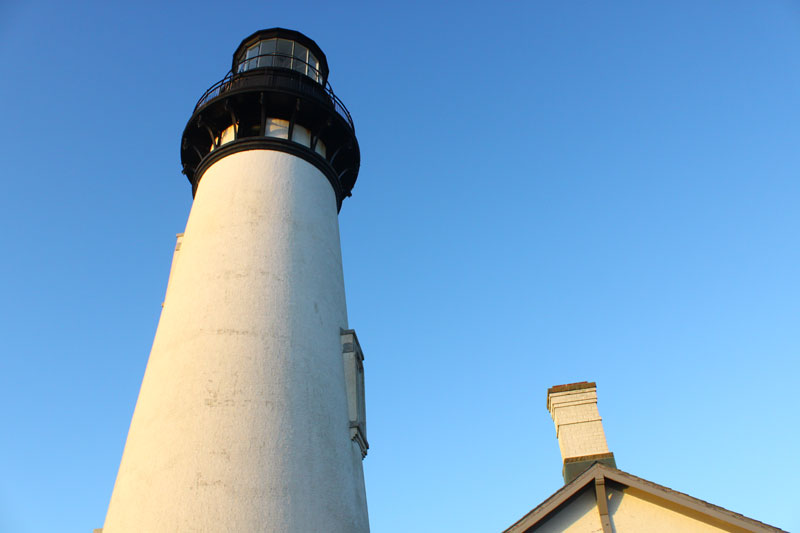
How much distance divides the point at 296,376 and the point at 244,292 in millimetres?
2173

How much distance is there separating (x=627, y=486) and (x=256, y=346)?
7041mm

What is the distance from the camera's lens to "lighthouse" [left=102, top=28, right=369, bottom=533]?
32.7 ft

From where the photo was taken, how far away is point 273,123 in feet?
53.1

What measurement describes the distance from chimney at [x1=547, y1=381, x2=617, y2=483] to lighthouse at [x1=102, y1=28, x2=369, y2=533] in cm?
407

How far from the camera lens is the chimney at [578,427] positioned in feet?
35.1

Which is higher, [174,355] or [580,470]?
[174,355]

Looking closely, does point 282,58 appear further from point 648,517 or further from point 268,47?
point 648,517

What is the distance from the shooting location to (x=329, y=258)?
14.5 m

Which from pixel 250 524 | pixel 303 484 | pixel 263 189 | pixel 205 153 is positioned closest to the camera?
pixel 250 524

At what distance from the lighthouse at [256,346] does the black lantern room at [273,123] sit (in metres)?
0.04

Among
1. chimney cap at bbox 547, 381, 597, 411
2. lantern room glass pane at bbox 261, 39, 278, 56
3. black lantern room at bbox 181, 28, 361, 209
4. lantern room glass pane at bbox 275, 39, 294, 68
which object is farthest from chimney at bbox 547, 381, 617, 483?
lantern room glass pane at bbox 261, 39, 278, 56

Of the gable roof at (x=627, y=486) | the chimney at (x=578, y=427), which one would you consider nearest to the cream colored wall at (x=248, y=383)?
the gable roof at (x=627, y=486)

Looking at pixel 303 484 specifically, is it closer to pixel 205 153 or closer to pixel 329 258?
pixel 329 258

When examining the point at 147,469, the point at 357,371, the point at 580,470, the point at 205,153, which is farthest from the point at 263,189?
the point at 580,470
